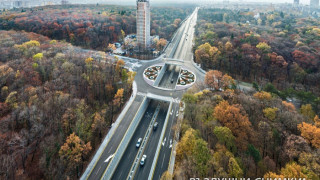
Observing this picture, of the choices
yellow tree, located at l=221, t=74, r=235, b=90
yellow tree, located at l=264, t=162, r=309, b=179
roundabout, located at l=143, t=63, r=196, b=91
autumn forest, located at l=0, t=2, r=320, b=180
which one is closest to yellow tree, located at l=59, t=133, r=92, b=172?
autumn forest, located at l=0, t=2, r=320, b=180

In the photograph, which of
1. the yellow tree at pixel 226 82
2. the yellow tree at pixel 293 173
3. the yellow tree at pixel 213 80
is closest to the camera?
the yellow tree at pixel 293 173

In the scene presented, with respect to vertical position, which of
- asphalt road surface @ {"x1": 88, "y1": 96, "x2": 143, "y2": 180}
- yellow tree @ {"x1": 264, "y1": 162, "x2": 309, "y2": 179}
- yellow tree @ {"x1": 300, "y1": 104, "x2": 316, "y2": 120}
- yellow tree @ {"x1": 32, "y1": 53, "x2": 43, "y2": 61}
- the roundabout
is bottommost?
asphalt road surface @ {"x1": 88, "y1": 96, "x2": 143, "y2": 180}

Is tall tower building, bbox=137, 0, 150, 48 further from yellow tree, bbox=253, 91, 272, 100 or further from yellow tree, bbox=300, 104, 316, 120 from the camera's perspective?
yellow tree, bbox=300, 104, 316, 120

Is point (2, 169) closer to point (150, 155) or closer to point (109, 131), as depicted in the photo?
point (109, 131)

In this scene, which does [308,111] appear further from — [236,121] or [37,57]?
[37,57]

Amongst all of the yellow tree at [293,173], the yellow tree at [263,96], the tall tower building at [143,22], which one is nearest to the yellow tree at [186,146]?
the yellow tree at [293,173]

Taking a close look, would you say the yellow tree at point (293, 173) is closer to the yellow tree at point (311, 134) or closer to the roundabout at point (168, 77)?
the yellow tree at point (311, 134)
